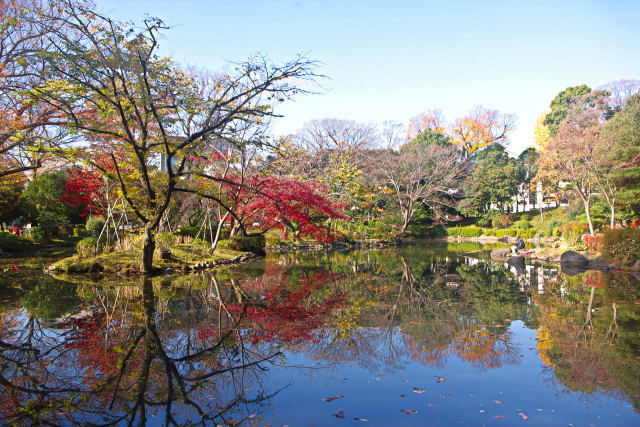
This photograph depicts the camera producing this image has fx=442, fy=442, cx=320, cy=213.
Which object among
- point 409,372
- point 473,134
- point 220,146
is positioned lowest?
point 409,372

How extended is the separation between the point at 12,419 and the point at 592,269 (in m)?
15.9

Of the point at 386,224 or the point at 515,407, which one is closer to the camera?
the point at 515,407

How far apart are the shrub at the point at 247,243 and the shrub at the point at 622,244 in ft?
43.8

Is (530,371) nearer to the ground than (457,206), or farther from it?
nearer to the ground

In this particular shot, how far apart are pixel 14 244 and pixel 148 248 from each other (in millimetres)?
12615

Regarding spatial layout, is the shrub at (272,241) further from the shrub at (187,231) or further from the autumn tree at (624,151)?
the autumn tree at (624,151)

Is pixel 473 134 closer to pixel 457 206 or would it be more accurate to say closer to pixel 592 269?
pixel 457 206

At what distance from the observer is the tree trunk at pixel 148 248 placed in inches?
451

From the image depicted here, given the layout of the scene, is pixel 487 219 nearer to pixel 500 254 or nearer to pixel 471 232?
pixel 471 232

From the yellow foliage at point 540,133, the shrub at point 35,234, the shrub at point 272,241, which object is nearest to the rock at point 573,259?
the shrub at point 272,241

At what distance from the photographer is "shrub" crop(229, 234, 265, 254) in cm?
1877

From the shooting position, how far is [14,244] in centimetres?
2028

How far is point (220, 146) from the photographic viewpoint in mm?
22406

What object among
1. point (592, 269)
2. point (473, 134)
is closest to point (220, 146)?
point (592, 269)
